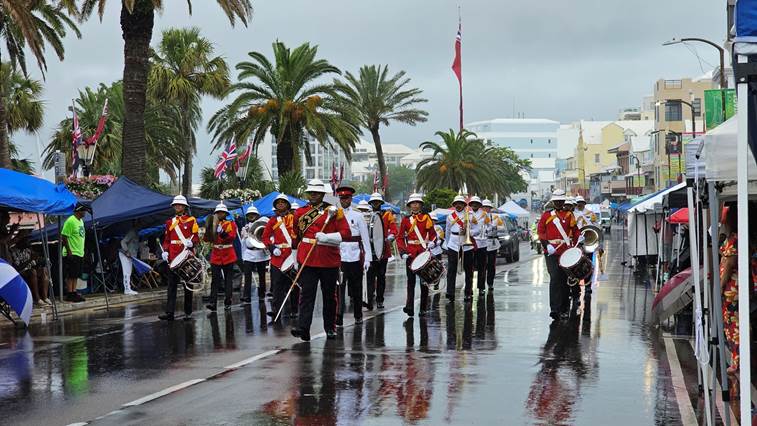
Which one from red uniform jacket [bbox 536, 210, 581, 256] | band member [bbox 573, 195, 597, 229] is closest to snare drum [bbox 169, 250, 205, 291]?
red uniform jacket [bbox 536, 210, 581, 256]

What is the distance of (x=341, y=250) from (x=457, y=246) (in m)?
4.92

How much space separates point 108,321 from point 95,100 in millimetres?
45995

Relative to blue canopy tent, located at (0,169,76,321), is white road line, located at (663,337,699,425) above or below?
below

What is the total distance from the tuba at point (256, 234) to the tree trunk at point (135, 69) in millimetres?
10024

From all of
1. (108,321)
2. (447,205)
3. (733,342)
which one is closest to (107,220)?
(108,321)

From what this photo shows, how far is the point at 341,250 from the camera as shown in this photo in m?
15.8

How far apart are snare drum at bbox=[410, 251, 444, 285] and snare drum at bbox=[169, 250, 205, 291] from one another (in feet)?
11.3

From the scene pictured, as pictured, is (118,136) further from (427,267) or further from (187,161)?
(427,267)

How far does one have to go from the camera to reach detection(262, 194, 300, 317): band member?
17016mm

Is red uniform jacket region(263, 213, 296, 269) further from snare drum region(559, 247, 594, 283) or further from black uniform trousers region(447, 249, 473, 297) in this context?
snare drum region(559, 247, 594, 283)

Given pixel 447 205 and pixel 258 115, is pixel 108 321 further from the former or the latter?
pixel 447 205

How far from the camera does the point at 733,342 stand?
11.0 metres

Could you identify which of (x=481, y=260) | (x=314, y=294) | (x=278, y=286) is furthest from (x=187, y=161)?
(x=314, y=294)

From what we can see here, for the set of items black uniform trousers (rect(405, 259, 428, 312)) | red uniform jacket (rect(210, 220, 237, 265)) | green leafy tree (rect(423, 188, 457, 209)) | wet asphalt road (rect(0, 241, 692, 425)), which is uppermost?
green leafy tree (rect(423, 188, 457, 209))
